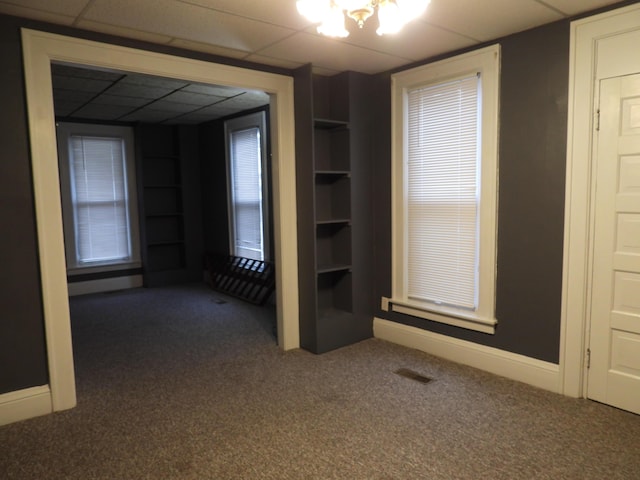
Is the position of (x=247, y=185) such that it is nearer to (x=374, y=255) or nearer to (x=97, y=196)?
(x=97, y=196)

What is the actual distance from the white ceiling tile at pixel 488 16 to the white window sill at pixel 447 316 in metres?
1.95

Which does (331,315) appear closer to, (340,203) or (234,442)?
(340,203)

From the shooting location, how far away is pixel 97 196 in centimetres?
639

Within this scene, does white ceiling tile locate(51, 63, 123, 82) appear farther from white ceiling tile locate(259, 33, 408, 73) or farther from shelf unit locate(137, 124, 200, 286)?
shelf unit locate(137, 124, 200, 286)

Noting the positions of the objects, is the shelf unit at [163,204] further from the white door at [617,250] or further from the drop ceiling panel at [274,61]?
the white door at [617,250]

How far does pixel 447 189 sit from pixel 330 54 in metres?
1.34

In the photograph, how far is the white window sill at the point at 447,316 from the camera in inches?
127

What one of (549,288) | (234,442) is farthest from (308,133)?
(234,442)

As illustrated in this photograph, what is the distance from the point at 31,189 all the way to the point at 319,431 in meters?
2.19

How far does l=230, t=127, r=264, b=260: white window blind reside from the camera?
5.71 meters

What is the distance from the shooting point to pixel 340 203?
13.0 ft

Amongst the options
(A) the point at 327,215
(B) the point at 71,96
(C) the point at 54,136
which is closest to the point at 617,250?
(A) the point at 327,215

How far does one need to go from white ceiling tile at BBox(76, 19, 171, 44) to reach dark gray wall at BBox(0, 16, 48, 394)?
0.38 m

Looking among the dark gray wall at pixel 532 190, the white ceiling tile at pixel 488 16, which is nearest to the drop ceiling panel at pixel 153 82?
the white ceiling tile at pixel 488 16
